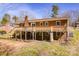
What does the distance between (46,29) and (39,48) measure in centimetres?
26

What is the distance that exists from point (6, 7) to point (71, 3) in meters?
0.85

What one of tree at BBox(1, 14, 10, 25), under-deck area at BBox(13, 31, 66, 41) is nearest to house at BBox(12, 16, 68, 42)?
under-deck area at BBox(13, 31, 66, 41)

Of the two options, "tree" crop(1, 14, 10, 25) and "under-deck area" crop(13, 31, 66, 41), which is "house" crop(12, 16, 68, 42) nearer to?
"under-deck area" crop(13, 31, 66, 41)

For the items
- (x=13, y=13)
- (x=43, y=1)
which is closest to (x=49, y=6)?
(x=43, y=1)

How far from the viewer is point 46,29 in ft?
10.0

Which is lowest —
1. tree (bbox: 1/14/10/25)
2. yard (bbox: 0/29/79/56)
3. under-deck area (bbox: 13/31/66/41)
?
yard (bbox: 0/29/79/56)

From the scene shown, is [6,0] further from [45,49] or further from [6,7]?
[45,49]

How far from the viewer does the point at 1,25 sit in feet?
10.0

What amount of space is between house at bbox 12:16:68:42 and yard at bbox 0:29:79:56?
0.07 metres

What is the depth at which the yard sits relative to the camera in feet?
9.95

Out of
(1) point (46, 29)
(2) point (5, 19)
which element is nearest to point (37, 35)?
(1) point (46, 29)

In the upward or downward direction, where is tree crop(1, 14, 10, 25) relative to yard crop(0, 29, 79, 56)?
upward

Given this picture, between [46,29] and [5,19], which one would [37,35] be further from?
[5,19]

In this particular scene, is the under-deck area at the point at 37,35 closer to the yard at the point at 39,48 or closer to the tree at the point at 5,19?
the yard at the point at 39,48
